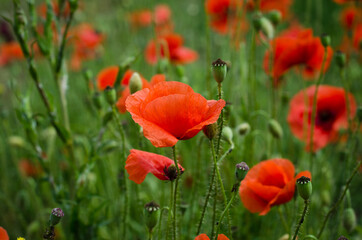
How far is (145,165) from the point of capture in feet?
2.31

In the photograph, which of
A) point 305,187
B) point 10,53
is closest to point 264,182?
point 305,187

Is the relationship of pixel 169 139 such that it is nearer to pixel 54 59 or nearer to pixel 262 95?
pixel 54 59

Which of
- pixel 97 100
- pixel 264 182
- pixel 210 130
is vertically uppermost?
pixel 210 130

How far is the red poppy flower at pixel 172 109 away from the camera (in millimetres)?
650

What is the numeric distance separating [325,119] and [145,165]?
0.99 m

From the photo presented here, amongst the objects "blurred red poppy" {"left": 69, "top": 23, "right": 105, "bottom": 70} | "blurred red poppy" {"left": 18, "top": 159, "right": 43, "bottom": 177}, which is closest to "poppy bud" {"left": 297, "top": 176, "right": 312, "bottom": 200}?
Answer: "blurred red poppy" {"left": 18, "top": 159, "right": 43, "bottom": 177}

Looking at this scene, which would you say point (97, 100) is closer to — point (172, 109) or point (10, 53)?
point (172, 109)

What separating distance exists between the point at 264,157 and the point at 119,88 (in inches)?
20.2

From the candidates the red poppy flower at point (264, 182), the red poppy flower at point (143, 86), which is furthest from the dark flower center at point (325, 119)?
the red poppy flower at point (143, 86)

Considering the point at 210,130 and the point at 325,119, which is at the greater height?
the point at 210,130

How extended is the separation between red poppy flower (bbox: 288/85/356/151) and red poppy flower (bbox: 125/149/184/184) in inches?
30.9

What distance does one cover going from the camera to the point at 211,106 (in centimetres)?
68

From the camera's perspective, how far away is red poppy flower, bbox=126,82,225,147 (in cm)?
65

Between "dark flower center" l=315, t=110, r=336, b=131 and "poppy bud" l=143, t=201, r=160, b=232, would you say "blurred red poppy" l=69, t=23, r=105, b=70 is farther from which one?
"poppy bud" l=143, t=201, r=160, b=232
